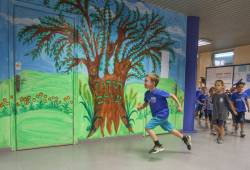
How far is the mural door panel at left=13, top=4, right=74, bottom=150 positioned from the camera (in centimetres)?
318

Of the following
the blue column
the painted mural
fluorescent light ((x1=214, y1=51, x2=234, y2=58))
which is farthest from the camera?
fluorescent light ((x1=214, y1=51, x2=234, y2=58))

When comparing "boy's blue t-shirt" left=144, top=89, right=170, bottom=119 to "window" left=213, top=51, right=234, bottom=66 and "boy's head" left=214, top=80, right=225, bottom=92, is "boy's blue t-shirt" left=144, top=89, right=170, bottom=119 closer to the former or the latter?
"boy's head" left=214, top=80, right=225, bottom=92

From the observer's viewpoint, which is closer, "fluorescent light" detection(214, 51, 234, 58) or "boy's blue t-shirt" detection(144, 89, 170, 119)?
"boy's blue t-shirt" detection(144, 89, 170, 119)

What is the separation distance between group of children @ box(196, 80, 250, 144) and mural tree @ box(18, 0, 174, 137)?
4.90 feet

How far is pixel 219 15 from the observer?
4711 millimetres

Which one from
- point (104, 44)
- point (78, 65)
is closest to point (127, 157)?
point (78, 65)

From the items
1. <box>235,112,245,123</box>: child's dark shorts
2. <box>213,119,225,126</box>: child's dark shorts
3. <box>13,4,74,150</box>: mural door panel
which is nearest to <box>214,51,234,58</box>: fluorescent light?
<box>235,112,245,123</box>: child's dark shorts

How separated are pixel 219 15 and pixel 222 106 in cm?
216

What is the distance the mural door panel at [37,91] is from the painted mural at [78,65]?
0.05ft

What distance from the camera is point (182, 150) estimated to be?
3502mm

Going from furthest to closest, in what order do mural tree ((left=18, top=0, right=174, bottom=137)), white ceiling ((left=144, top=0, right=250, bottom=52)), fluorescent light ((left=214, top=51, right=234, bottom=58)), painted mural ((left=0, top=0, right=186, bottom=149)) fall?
fluorescent light ((left=214, top=51, right=234, bottom=58)) → white ceiling ((left=144, top=0, right=250, bottom=52)) → mural tree ((left=18, top=0, right=174, bottom=137)) → painted mural ((left=0, top=0, right=186, bottom=149))

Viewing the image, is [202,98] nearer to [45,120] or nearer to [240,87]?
[240,87]

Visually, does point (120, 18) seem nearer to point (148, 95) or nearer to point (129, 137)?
point (148, 95)

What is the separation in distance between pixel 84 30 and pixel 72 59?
585 mm
